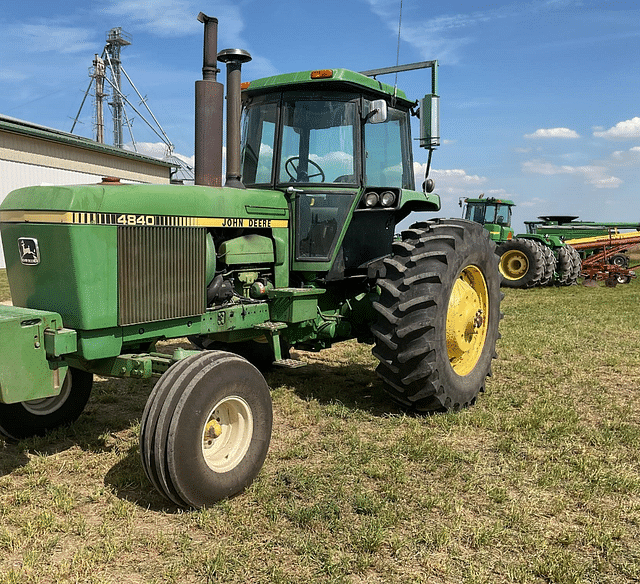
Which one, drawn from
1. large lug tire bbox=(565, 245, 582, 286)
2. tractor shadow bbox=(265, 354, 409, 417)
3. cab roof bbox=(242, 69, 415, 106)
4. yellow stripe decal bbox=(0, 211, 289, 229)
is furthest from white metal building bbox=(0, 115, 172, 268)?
yellow stripe decal bbox=(0, 211, 289, 229)

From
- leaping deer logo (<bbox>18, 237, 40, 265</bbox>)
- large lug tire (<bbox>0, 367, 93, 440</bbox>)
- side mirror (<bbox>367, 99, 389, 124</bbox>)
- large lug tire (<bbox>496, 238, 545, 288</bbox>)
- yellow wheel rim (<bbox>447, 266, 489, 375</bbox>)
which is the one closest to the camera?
leaping deer logo (<bbox>18, 237, 40, 265</bbox>)

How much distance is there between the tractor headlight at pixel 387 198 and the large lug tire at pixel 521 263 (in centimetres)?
1078

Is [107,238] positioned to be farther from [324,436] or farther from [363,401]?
[363,401]

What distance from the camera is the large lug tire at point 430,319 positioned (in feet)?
14.7

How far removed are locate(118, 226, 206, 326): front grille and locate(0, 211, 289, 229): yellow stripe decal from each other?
0.04 meters

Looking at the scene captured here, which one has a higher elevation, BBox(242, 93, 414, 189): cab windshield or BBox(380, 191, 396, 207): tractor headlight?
BBox(242, 93, 414, 189): cab windshield

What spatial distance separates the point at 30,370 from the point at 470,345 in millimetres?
3473

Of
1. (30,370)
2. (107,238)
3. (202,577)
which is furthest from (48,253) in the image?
(202,577)

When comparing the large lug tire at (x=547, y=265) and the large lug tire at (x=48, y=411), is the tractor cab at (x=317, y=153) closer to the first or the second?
the large lug tire at (x=48, y=411)

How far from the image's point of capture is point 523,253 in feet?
50.9

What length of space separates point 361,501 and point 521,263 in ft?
44.6

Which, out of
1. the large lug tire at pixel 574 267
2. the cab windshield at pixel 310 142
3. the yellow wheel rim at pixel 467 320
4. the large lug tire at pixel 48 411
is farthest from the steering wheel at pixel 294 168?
the large lug tire at pixel 574 267

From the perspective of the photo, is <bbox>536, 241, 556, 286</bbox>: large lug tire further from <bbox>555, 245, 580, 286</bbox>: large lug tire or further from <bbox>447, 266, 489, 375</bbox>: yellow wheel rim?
<bbox>447, 266, 489, 375</bbox>: yellow wheel rim

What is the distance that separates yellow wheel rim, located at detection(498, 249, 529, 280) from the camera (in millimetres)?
15695
